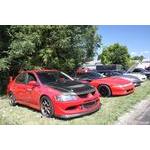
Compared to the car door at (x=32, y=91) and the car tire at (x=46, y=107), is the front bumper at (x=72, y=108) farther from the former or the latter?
the car door at (x=32, y=91)

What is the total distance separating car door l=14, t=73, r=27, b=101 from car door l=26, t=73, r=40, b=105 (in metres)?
0.25

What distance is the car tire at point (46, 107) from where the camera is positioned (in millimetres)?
7828

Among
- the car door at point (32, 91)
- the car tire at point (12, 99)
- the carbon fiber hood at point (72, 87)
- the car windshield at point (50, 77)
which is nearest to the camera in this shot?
the carbon fiber hood at point (72, 87)

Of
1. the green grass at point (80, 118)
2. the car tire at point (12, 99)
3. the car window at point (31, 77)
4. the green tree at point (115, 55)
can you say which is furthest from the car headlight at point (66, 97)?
the green tree at point (115, 55)

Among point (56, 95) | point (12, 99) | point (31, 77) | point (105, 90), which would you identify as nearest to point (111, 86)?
point (105, 90)

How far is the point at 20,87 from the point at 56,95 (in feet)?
7.15

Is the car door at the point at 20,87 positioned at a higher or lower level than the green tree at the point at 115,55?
lower

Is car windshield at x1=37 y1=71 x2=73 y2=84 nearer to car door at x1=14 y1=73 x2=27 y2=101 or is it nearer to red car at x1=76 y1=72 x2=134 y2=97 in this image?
car door at x1=14 y1=73 x2=27 y2=101

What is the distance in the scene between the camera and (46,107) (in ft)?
26.4

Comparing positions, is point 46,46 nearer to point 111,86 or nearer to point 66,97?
point 111,86

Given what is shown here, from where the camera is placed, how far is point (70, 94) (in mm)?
7664

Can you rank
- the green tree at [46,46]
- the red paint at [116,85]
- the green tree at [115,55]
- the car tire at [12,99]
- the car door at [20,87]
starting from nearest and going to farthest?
the car door at [20,87]
the car tire at [12,99]
the red paint at [116,85]
the green tree at [46,46]
the green tree at [115,55]
